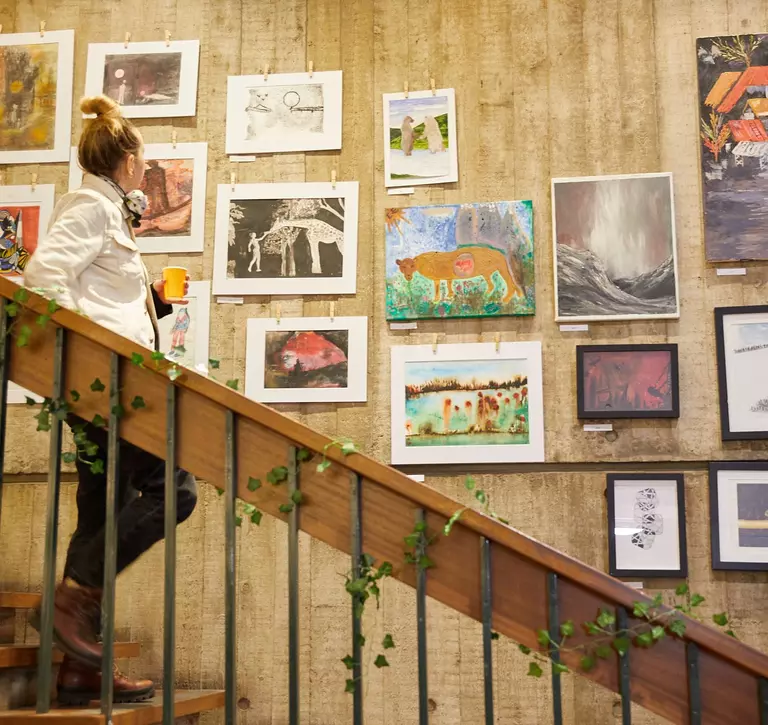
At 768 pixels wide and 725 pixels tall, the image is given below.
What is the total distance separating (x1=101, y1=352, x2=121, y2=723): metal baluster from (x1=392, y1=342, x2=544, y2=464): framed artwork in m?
1.56

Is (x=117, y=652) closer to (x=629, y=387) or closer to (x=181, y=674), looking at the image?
(x=181, y=674)

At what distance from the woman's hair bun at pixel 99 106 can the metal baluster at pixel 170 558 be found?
939mm

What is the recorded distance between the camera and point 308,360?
3678 mm

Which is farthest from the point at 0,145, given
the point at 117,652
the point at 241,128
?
the point at 117,652

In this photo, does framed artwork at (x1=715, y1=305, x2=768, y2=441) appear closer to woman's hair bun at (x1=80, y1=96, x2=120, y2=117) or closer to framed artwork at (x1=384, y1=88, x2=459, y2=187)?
framed artwork at (x1=384, y1=88, x2=459, y2=187)

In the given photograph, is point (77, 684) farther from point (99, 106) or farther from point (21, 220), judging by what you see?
point (21, 220)

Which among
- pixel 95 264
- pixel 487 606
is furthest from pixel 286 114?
pixel 487 606

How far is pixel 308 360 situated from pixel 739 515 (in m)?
1.65

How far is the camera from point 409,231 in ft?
12.2

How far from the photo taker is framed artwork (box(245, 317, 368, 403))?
365 centimetres

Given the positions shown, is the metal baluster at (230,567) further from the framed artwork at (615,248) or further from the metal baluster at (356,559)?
the framed artwork at (615,248)

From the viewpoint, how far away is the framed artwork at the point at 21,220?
3891 mm

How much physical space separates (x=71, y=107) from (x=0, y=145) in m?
0.33

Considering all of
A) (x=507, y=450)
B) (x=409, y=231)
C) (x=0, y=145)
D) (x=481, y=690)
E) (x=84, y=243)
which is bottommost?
(x=481, y=690)
